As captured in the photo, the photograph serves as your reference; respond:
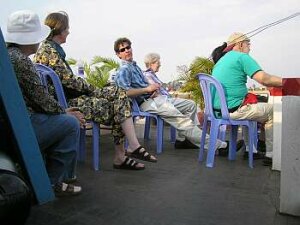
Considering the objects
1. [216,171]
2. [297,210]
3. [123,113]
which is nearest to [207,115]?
[216,171]

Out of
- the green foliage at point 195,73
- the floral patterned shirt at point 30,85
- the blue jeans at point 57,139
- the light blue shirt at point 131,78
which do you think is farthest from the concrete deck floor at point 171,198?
the green foliage at point 195,73

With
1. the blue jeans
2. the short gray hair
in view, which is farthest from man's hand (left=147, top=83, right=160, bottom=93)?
the blue jeans

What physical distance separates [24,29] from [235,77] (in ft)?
7.31

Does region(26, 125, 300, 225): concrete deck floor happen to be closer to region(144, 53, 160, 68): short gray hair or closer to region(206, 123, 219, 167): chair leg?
region(206, 123, 219, 167): chair leg

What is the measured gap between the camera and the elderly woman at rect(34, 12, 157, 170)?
3.08m

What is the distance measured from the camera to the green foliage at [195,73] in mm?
8663

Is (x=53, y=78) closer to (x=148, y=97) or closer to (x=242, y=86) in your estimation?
(x=148, y=97)

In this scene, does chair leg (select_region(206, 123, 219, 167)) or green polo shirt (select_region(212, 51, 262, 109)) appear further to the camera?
green polo shirt (select_region(212, 51, 262, 109))

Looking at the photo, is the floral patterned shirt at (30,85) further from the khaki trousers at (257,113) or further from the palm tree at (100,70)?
the palm tree at (100,70)

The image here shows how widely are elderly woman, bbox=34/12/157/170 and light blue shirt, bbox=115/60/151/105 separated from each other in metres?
0.85

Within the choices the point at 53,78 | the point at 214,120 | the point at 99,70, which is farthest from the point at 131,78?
the point at 99,70

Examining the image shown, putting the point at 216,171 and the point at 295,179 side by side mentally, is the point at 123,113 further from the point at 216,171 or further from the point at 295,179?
the point at 295,179

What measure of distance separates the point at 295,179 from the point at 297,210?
0.17m

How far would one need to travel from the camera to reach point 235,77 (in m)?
3.91
